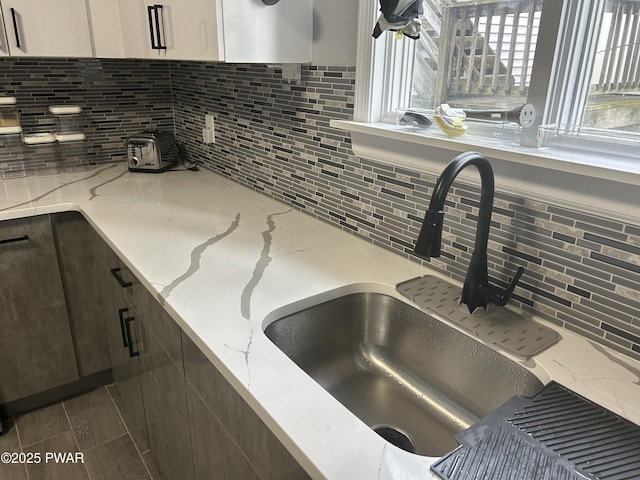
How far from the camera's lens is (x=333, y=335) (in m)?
1.23

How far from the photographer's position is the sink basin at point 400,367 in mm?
1029

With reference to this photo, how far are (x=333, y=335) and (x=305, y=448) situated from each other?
0.53m

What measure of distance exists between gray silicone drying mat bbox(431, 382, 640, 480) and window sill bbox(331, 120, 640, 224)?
0.36 metres

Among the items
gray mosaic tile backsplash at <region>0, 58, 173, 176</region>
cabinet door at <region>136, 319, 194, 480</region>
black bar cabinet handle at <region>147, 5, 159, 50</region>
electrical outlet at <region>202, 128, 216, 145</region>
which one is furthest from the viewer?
electrical outlet at <region>202, 128, 216, 145</region>

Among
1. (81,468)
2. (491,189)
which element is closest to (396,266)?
(491,189)

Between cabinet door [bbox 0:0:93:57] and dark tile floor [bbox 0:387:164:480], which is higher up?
cabinet door [bbox 0:0:93:57]

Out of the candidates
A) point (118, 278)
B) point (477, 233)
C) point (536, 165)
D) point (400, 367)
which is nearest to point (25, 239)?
point (118, 278)

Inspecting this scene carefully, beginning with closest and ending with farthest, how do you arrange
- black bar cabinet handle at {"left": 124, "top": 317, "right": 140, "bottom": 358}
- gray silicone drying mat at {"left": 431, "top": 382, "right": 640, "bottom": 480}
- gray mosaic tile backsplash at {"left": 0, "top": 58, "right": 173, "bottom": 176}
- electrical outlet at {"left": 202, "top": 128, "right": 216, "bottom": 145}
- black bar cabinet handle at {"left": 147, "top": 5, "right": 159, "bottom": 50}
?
gray silicone drying mat at {"left": 431, "top": 382, "right": 640, "bottom": 480}, black bar cabinet handle at {"left": 124, "top": 317, "right": 140, "bottom": 358}, black bar cabinet handle at {"left": 147, "top": 5, "right": 159, "bottom": 50}, gray mosaic tile backsplash at {"left": 0, "top": 58, "right": 173, "bottom": 176}, electrical outlet at {"left": 202, "top": 128, "right": 216, "bottom": 145}

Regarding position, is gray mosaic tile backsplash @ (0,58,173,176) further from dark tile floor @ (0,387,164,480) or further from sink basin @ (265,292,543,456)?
sink basin @ (265,292,543,456)

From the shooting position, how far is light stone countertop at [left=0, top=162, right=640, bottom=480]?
74 cm

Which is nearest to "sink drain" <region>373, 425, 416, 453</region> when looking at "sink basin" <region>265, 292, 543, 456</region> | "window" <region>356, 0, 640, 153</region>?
"sink basin" <region>265, 292, 543, 456</region>

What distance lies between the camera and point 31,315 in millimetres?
1846

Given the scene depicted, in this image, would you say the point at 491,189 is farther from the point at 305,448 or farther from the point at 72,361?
the point at 72,361

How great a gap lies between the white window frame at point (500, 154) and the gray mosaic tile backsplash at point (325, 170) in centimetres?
5
